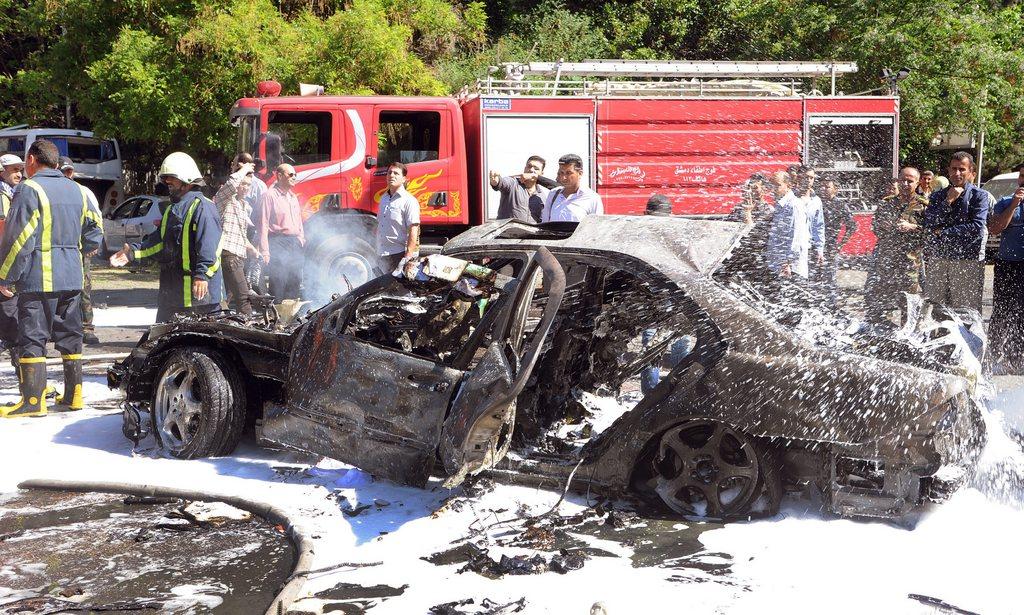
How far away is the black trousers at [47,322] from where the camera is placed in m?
7.55

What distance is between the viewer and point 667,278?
4898 millimetres

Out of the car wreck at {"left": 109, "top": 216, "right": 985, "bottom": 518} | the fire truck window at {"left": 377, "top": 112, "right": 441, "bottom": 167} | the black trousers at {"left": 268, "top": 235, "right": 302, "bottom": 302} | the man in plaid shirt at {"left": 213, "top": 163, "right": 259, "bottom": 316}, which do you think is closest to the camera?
the car wreck at {"left": 109, "top": 216, "right": 985, "bottom": 518}

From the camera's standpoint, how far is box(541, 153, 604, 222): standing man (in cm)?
841

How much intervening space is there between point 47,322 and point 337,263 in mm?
4470

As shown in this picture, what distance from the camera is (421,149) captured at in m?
12.3

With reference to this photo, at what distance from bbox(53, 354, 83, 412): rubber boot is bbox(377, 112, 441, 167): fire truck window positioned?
5417mm

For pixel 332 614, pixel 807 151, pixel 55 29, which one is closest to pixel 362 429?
pixel 332 614

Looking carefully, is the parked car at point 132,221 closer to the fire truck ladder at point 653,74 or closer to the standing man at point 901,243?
the fire truck ladder at point 653,74

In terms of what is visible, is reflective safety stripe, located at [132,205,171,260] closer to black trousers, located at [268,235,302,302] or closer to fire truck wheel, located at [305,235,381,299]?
black trousers, located at [268,235,302,302]

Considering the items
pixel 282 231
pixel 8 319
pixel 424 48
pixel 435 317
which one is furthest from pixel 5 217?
pixel 424 48

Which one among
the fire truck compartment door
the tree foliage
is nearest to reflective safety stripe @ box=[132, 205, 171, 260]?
the fire truck compartment door

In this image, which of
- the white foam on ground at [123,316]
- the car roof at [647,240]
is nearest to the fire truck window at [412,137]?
the white foam on ground at [123,316]

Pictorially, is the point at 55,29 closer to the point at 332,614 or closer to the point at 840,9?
the point at 840,9

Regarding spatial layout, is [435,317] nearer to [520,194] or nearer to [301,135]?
[520,194]
